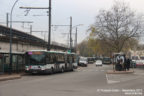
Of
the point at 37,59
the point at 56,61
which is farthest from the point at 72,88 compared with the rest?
the point at 56,61

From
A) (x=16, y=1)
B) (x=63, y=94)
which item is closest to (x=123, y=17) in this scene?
(x=16, y=1)

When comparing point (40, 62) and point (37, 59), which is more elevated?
point (37, 59)

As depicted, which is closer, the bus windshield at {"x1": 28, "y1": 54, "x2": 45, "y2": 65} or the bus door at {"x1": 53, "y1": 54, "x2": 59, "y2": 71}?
the bus windshield at {"x1": 28, "y1": 54, "x2": 45, "y2": 65}

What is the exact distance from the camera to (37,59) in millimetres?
29938

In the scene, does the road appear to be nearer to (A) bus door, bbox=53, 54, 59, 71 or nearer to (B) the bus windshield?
(B) the bus windshield

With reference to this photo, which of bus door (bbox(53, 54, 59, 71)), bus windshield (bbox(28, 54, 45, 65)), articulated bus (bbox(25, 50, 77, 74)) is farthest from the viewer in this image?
bus door (bbox(53, 54, 59, 71))

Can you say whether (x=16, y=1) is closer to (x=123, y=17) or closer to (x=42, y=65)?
(x=42, y=65)

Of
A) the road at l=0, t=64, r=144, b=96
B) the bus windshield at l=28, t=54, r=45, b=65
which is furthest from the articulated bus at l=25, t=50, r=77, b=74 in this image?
the road at l=0, t=64, r=144, b=96

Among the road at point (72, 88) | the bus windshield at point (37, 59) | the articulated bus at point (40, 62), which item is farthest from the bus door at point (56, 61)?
the road at point (72, 88)

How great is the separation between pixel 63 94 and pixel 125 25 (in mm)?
35510

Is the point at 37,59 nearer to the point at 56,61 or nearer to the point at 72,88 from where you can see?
→ the point at 56,61

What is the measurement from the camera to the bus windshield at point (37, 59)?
29.8 meters

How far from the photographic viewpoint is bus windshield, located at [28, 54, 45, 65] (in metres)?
29.8

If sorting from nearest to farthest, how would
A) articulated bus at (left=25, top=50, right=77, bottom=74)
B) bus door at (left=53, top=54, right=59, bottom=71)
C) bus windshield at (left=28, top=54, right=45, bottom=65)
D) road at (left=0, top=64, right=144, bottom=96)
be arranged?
1. road at (left=0, top=64, right=144, bottom=96)
2. articulated bus at (left=25, top=50, right=77, bottom=74)
3. bus windshield at (left=28, top=54, right=45, bottom=65)
4. bus door at (left=53, top=54, right=59, bottom=71)
